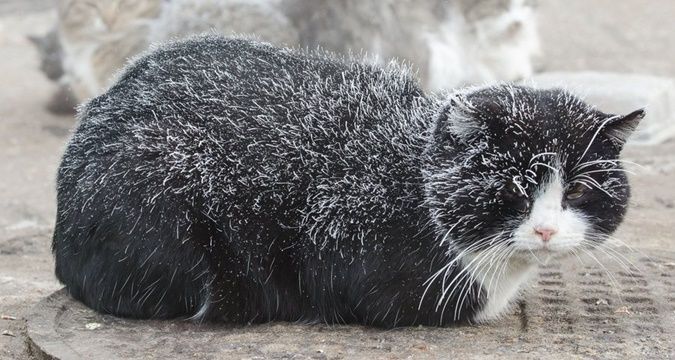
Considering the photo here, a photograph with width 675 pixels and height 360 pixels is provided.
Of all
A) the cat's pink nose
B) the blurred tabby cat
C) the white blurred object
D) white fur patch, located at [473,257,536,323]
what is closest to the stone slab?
white fur patch, located at [473,257,536,323]

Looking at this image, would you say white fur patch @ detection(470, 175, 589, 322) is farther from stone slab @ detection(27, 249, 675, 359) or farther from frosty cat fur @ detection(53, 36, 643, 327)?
stone slab @ detection(27, 249, 675, 359)

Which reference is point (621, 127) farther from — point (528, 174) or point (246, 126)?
point (246, 126)

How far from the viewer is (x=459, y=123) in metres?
3.87

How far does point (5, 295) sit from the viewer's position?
499 centimetres

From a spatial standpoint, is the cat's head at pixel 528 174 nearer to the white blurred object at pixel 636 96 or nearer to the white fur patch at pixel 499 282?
the white fur patch at pixel 499 282

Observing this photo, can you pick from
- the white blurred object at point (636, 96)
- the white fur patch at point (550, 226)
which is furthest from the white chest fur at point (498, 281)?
the white blurred object at point (636, 96)

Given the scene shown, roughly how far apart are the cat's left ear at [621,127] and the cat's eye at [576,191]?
225 mm

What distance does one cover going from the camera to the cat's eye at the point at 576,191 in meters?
3.75

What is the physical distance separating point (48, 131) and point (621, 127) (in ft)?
21.7

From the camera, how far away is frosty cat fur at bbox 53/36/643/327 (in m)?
3.84

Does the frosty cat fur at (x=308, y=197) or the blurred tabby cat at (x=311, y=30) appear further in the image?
the blurred tabby cat at (x=311, y=30)

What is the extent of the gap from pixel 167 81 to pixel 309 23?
5.04 meters

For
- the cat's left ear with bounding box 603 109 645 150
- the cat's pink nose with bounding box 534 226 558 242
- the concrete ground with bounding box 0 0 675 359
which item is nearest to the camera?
the cat's pink nose with bounding box 534 226 558 242

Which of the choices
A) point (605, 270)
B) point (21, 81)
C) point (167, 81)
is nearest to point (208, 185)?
point (167, 81)
